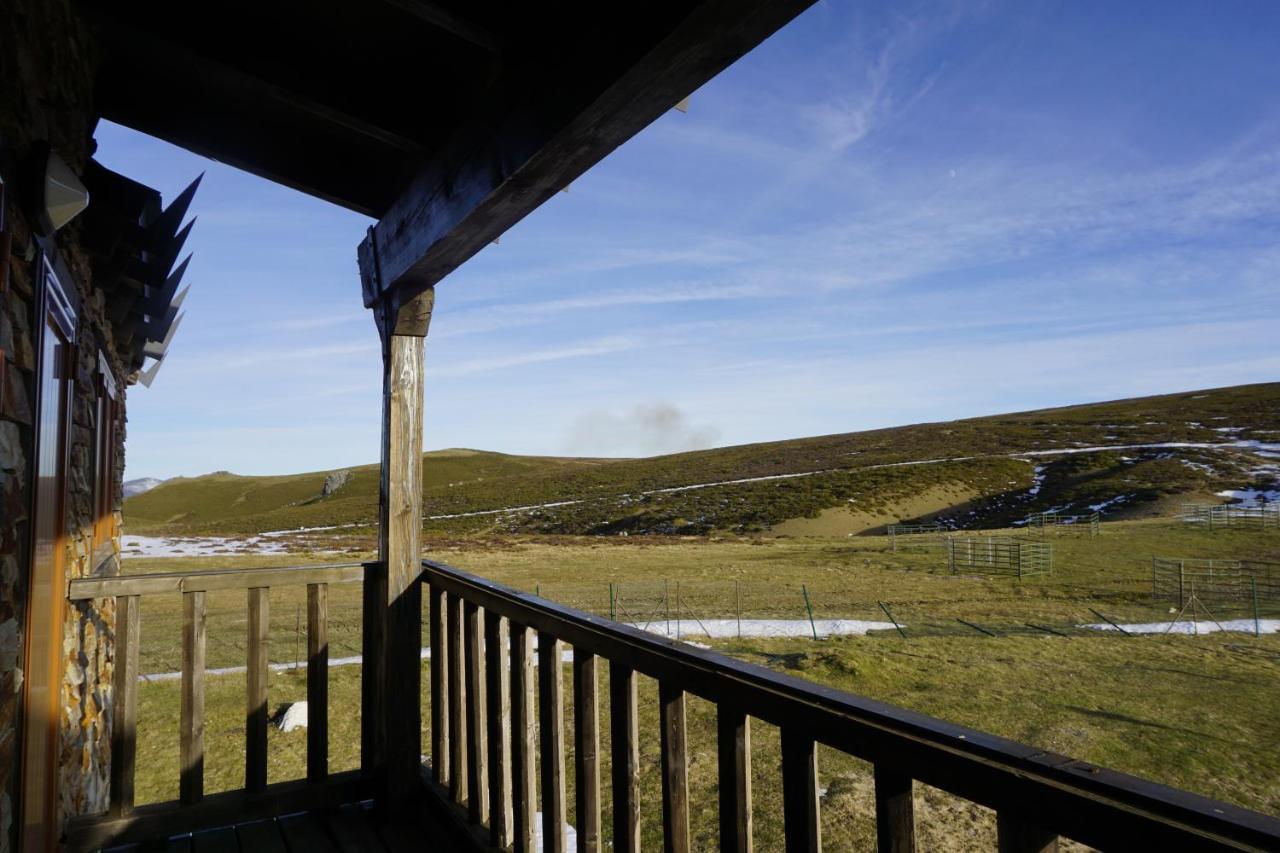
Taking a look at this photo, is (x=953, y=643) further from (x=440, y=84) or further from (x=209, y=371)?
(x=209, y=371)

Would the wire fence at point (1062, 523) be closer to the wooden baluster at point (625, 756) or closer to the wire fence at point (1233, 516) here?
the wire fence at point (1233, 516)

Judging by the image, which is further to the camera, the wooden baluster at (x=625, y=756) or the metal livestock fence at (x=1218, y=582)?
the metal livestock fence at (x=1218, y=582)

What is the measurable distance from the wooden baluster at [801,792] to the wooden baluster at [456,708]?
1.84m

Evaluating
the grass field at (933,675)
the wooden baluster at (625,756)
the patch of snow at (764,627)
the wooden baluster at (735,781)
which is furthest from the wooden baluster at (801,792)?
the patch of snow at (764,627)

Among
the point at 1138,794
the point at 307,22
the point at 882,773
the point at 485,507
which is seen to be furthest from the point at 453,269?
the point at 485,507

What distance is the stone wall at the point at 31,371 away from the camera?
1.89m

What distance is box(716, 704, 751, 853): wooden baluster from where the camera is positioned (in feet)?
4.92

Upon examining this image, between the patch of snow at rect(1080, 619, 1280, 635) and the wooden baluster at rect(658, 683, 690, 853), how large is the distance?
497 inches

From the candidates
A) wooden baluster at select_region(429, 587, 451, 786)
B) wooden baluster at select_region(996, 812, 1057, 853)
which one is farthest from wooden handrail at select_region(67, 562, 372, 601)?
wooden baluster at select_region(996, 812, 1057, 853)

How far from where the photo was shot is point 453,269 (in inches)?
117

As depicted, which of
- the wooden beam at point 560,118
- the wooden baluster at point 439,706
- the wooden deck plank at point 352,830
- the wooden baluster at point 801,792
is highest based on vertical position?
the wooden beam at point 560,118

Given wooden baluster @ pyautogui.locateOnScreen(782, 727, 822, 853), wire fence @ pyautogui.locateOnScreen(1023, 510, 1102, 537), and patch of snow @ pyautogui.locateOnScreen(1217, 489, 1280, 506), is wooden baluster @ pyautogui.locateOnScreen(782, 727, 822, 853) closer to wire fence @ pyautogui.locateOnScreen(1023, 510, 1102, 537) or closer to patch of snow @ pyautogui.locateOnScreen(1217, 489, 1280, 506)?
wire fence @ pyautogui.locateOnScreen(1023, 510, 1102, 537)

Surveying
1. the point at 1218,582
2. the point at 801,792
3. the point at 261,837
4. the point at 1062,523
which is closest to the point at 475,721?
the point at 261,837

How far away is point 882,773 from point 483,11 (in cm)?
213
